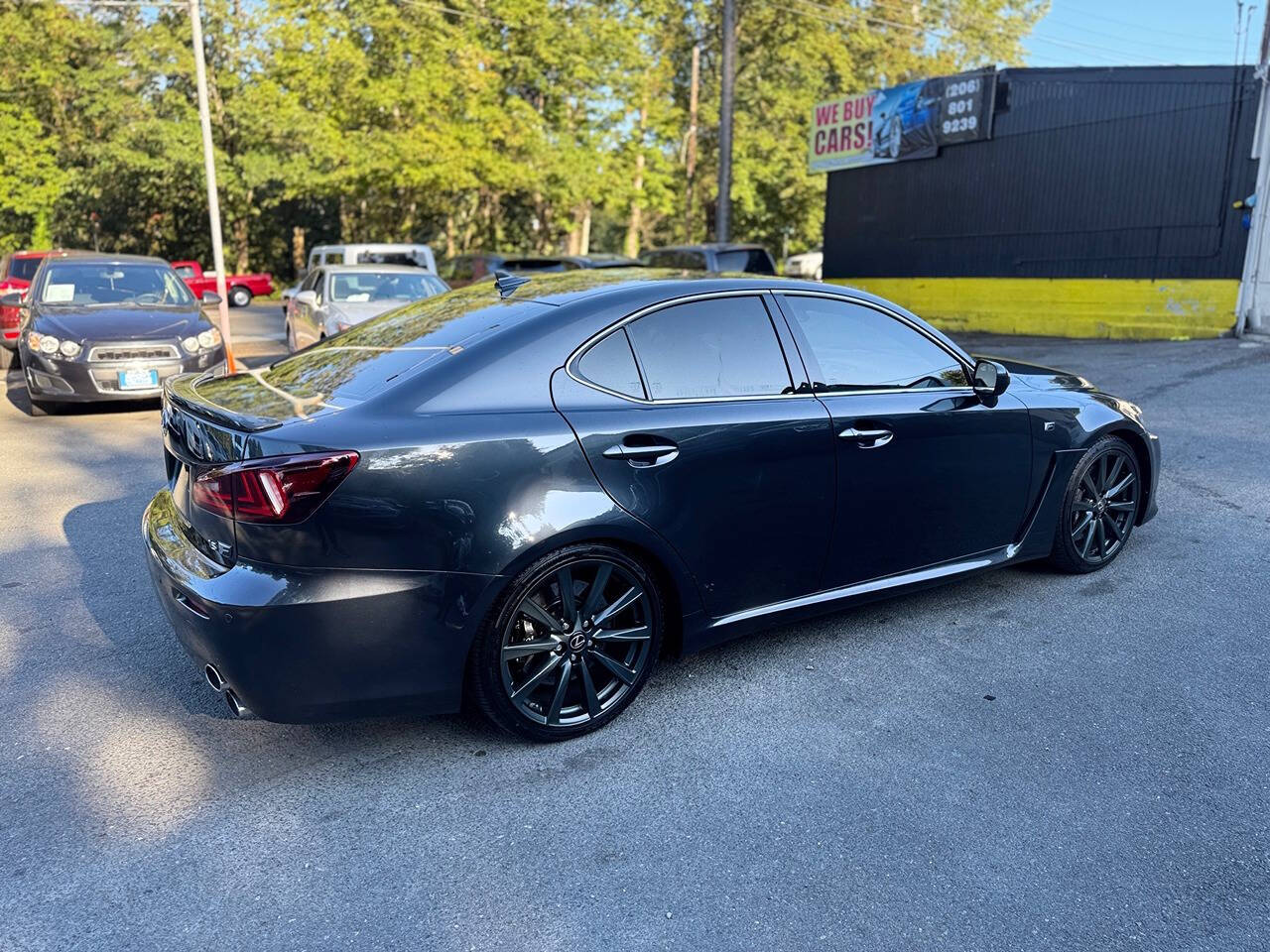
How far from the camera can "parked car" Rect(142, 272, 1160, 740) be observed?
3012mm

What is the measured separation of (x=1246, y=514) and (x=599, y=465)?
4.59 m

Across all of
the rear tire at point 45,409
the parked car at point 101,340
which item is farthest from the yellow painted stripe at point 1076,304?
the rear tire at point 45,409

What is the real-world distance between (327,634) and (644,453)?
1179mm

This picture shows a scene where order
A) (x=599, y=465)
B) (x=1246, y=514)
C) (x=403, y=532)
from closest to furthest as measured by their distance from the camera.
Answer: (x=403, y=532) → (x=599, y=465) → (x=1246, y=514)

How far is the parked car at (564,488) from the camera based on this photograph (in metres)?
3.01

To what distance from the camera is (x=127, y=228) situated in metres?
40.1

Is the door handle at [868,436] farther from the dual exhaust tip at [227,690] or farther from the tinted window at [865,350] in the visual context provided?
the dual exhaust tip at [227,690]

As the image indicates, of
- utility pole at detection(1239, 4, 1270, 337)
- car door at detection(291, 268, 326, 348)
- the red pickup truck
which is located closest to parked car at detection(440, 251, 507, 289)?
car door at detection(291, 268, 326, 348)

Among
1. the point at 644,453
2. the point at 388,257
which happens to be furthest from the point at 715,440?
the point at 388,257

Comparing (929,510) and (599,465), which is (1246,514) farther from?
(599,465)

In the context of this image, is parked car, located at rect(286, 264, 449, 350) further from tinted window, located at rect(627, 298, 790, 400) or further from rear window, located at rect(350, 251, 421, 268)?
tinted window, located at rect(627, 298, 790, 400)

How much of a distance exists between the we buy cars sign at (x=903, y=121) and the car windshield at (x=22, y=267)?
14993mm

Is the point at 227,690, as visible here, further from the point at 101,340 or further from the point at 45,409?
the point at 45,409

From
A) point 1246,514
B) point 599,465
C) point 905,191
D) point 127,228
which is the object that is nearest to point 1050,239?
point 905,191
